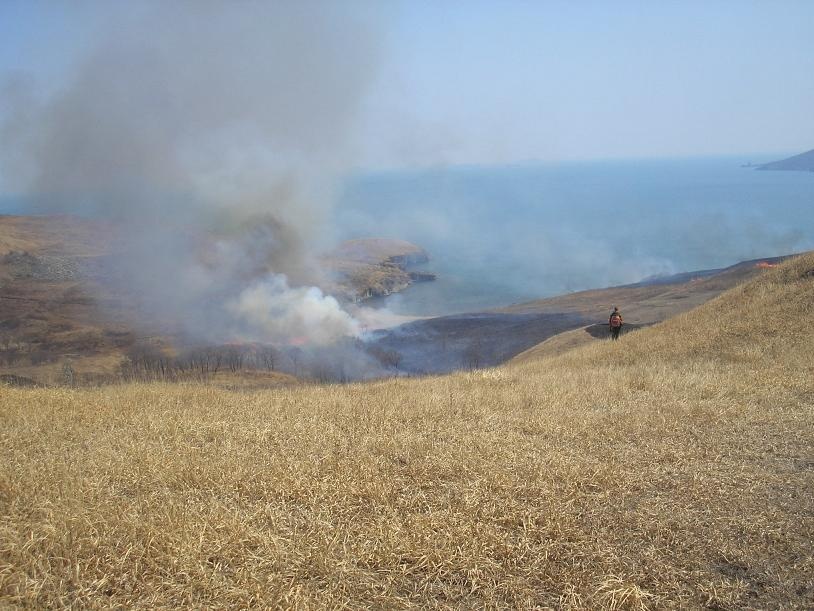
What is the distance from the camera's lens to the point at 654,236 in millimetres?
119750

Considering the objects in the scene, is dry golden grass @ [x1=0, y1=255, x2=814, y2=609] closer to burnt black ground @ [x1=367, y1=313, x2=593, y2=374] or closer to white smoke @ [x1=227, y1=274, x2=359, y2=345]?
burnt black ground @ [x1=367, y1=313, x2=593, y2=374]

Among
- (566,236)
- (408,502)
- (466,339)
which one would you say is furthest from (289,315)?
(566,236)

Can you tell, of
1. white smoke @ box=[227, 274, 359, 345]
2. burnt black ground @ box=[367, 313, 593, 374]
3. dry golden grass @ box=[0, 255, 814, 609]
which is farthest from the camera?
white smoke @ box=[227, 274, 359, 345]

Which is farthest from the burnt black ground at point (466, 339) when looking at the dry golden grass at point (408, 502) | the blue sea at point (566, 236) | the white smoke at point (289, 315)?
the blue sea at point (566, 236)

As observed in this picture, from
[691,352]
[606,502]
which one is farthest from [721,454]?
[691,352]

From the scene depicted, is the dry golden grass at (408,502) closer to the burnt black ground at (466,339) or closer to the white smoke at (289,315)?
the burnt black ground at (466,339)

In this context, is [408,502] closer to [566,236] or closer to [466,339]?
[466,339]

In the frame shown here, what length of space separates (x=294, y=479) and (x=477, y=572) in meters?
2.00

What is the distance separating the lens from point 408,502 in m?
4.91

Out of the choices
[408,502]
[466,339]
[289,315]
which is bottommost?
[408,502]

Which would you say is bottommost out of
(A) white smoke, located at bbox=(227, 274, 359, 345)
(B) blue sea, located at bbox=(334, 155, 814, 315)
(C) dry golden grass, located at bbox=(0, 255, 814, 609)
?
(C) dry golden grass, located at bbox=(0, 255, 814, 609)

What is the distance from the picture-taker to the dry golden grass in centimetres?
374

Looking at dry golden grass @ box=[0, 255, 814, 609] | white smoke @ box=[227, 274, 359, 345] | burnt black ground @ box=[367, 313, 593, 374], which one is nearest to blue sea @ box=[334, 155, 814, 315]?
white smoke @ box=[227, 274, 359, 345]

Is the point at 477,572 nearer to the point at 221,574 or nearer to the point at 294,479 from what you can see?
the point at 221,574
